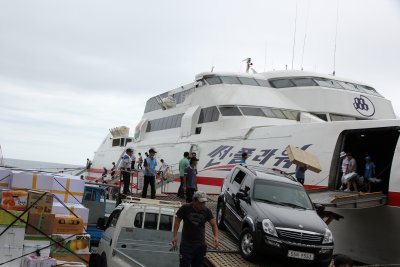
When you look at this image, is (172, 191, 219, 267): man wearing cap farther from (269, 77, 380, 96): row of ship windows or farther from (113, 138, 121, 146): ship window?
(113, 138, 121, 146): ship window

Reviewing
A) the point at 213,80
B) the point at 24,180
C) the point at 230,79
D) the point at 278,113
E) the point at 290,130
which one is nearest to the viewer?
the point at 24,180

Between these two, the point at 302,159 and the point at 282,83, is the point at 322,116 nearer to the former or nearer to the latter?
the point at 282,83

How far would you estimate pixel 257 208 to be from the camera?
982cm

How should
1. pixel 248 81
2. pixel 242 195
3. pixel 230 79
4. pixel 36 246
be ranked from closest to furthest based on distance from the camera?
pixel 36 246 < pixel 242 195 < pixel 248 81 < pixel 230 79

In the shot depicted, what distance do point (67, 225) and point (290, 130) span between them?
10795 mm

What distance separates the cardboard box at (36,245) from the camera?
7020mm

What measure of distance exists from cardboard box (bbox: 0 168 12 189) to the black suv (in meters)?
5.00

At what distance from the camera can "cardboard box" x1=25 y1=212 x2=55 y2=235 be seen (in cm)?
721

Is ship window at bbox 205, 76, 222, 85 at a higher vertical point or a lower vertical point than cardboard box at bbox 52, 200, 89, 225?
higher

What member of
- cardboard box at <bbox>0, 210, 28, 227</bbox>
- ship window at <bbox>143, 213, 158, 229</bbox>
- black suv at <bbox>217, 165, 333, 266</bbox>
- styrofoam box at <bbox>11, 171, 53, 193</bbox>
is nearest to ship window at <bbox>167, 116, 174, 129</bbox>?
black suv at <bbox>217, 165, 333, 266</bbox>

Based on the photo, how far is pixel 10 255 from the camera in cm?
681

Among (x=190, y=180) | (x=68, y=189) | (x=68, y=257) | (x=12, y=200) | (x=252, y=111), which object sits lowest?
(x=68, y=257)

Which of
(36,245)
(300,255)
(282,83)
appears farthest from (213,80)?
(36,245)

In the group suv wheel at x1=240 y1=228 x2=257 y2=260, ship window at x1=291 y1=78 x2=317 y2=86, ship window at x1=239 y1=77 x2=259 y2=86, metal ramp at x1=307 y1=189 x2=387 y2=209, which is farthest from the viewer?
ship window at x1=239 y1=77 x2=259 y2=86
